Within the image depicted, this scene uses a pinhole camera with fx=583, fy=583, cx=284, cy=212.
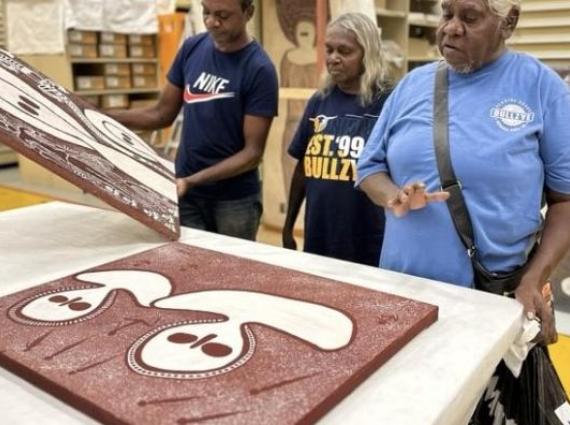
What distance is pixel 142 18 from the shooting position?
5273 mm

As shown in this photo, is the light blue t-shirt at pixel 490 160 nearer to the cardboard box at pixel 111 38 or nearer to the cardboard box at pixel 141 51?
the cardboard box at pixel 111 38

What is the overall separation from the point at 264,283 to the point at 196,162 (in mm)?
925

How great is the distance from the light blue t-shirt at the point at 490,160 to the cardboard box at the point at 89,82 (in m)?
4.63

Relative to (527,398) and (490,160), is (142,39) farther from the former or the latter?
(527,398)

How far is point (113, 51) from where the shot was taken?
5422 mm

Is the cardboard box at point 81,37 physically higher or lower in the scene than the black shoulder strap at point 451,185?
higher

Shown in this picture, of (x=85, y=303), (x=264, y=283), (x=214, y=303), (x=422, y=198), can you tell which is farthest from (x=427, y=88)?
(x=85, y=303)

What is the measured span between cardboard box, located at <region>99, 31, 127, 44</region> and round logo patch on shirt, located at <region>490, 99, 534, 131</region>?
15.7ft

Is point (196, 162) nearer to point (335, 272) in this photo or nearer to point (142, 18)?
point (335, 272)

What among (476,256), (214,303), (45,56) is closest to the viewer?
(214,303)

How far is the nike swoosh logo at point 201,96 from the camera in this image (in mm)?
1826

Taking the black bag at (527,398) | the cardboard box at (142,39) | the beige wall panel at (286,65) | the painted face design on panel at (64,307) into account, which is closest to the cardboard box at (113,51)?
the cardboard box at (142,39)

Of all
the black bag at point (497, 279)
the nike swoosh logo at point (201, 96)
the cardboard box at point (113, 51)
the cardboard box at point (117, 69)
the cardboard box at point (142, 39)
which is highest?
the cardboard box at point (142, 39)

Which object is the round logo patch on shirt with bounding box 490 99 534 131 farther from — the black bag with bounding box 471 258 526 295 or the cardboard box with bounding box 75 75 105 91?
the cardboard box with bounding box 75 75 105 91
